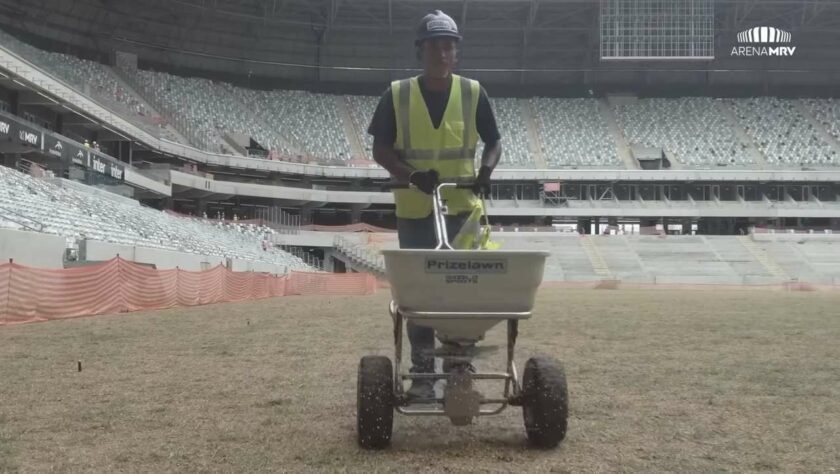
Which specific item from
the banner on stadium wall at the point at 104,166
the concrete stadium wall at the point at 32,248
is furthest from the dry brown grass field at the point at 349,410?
the banner on stadium wall at the point at 104,166

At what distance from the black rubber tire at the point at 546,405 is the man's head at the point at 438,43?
1599 mm

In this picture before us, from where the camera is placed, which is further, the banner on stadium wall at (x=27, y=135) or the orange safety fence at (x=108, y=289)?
the banner on stadium wall at (x=27, y=135)

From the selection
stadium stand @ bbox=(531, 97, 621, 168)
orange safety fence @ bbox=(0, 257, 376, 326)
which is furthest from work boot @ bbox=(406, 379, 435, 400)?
stadium stand @ bbox=(531, 97, 621, 168)

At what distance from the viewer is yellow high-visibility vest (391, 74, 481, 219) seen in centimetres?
371

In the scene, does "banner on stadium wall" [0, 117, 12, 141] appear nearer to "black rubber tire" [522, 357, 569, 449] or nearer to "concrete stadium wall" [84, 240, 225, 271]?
"concrete stadium wall" [84, 240, 225, 271]

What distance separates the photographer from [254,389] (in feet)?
16.0

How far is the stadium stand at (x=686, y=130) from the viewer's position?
58.1 m

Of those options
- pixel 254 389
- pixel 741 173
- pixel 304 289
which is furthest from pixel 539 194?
pixel 254 389

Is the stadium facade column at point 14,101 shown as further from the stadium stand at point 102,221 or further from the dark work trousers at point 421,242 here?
the dark work trousers at point 421,242

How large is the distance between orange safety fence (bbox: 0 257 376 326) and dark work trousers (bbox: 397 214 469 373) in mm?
9527

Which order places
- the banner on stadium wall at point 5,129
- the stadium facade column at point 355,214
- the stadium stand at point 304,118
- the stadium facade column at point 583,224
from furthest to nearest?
1. the stadium facade column at point 583,224
2. the stadium facade column at point 355,214
3. the stadium stand at point 304,118
4. the banner on stadium wall at point 5,129

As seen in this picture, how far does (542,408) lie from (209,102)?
55925 mm

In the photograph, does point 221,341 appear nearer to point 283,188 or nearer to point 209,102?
point 283,188

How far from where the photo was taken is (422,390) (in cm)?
346
